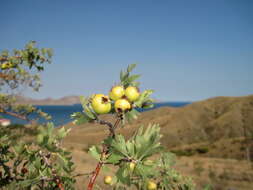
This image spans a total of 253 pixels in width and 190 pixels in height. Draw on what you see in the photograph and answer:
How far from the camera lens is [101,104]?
4.73 feet

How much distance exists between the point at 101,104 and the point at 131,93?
24 cm

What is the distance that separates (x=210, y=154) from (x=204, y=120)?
16850 mm

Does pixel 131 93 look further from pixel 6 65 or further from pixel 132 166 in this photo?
pixel 6 65

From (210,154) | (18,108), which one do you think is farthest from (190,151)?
(18,108)

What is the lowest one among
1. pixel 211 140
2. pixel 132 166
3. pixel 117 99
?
pixel 211 140

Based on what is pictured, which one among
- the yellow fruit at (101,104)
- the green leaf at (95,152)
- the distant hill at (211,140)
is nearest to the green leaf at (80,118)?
the yellow fruit at (101,104)

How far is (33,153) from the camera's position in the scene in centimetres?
153

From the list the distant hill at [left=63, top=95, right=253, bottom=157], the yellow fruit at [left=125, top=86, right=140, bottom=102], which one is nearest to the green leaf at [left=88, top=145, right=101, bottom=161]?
the yellow fruit at [left=125, top=86, right=140, bottom=102]

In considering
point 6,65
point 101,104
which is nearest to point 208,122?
point 6,65

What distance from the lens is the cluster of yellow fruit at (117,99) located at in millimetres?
1415

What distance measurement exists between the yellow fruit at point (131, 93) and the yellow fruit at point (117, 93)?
47 mm

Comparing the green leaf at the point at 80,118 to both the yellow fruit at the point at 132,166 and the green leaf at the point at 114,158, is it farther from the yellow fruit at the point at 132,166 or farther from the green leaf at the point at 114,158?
the yellow fruit at the point at 132,166

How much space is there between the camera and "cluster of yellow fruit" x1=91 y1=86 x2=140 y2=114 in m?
1.42

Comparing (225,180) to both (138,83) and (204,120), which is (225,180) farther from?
(204,120)
